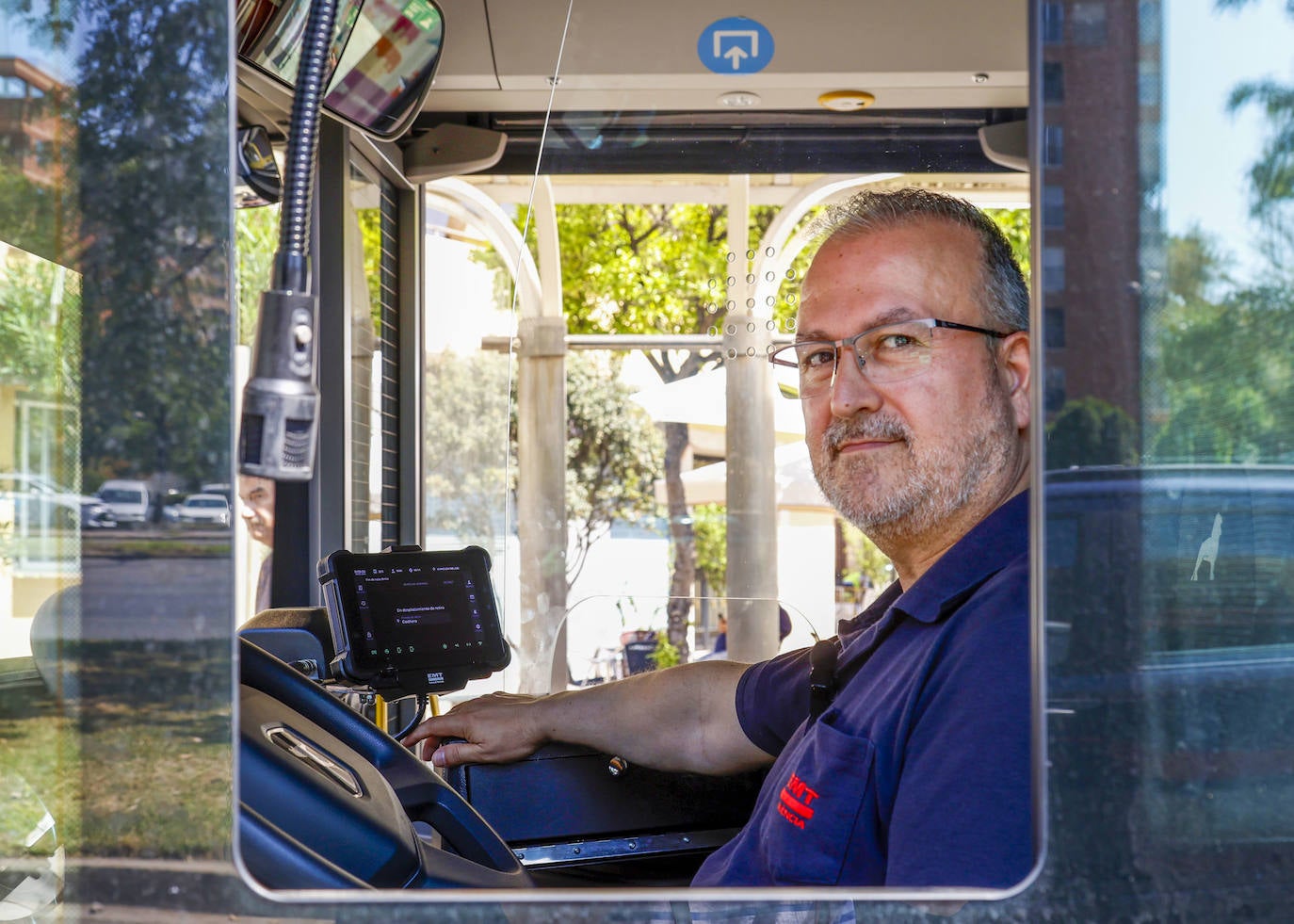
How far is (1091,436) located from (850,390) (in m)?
0.86

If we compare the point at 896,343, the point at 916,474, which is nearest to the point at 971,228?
the point at 896,343

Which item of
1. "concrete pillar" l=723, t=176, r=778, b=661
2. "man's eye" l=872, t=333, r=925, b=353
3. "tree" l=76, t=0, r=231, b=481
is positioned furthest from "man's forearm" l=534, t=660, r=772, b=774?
"tree" l=76, t=0, r=231, b=481

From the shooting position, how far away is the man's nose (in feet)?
5.43

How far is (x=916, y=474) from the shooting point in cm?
160

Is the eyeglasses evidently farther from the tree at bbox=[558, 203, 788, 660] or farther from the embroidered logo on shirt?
the tree at bbox=[558, 203, 788, 660]

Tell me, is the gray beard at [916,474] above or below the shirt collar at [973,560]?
above

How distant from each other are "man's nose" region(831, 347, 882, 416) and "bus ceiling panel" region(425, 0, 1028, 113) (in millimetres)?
790

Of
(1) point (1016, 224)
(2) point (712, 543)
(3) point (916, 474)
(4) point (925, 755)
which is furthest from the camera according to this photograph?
(2) point (712, 543)

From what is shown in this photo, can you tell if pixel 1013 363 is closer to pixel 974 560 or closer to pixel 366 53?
pixel 974 560

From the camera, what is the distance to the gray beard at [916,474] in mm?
1573

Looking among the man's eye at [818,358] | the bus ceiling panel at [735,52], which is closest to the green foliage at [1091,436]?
the man's eye at [818,358]

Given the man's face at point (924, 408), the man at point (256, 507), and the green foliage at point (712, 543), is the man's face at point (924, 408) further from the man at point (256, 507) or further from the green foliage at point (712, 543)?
the green foliage at point (712, 543)

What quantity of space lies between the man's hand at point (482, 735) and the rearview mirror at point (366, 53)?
896mm

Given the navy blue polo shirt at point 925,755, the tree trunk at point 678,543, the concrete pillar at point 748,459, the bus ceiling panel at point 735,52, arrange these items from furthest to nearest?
the tree trunk at point 678,543
the concrete pillar at point 748,459
the bus ceiling panel at point 735,52
the navy blue polo shirt at point 925,755
